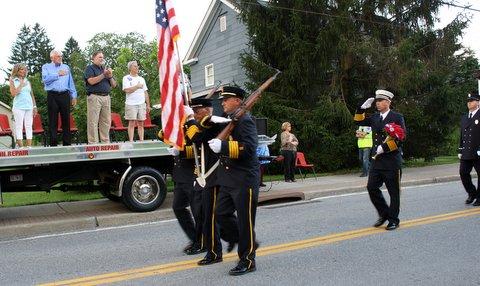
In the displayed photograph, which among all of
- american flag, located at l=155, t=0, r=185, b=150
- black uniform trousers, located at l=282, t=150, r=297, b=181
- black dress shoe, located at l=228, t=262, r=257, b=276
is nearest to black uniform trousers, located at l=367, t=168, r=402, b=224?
black dress shoe, located at l=228, t=262, r=257, b=276

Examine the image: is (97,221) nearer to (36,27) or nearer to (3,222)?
(3,222)

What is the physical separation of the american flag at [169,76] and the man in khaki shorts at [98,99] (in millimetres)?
4027

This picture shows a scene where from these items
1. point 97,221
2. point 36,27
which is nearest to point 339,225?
point 97,221

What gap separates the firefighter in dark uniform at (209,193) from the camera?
5812 millimetres

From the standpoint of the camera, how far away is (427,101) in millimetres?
18359

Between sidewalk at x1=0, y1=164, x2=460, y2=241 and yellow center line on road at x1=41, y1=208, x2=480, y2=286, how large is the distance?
11.7 feet

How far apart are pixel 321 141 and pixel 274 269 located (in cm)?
1202

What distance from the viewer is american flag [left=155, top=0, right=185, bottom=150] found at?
6168mm

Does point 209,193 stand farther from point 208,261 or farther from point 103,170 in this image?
point 103,170

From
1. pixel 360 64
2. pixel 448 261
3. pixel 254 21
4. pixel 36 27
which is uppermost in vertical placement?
pixel 36 27

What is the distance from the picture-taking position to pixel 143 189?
1014 centimetres

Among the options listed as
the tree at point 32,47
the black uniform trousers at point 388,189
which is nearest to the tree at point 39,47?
the tree at point 32,47

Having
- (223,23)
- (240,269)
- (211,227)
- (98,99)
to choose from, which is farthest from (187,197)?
(223,23)

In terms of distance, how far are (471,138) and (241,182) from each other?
19.9ft
